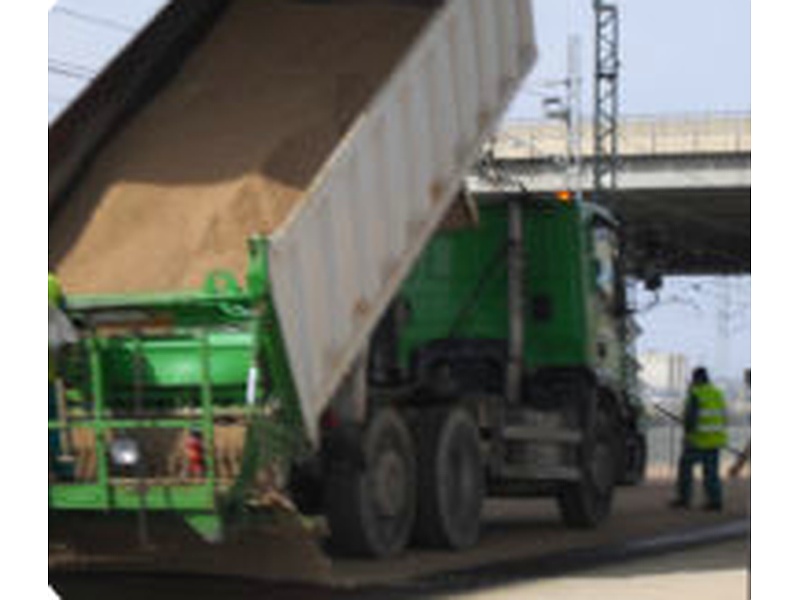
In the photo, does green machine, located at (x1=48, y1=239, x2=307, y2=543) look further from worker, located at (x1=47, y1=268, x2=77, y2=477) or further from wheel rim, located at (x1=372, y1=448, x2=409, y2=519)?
wheel rim, located at (x1=372, y1=448, x2=409, y2=519)

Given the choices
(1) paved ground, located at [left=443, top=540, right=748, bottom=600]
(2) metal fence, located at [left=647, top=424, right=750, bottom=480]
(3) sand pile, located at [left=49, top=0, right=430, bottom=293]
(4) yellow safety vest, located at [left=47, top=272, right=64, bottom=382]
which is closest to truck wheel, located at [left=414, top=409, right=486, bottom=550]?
(1) paved ground, located at [left=443, top=540, right=748, bottom=600]

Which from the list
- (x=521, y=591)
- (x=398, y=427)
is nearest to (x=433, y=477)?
(x=398, y=427)

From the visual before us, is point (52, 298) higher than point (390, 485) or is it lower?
higher

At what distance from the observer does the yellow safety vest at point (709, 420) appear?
16.3 metres

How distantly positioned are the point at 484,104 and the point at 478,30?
20.4 inches

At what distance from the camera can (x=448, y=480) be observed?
11.7m

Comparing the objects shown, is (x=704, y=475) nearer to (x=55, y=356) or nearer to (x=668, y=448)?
(x=55, y=356)

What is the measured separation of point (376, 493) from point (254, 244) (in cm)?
281

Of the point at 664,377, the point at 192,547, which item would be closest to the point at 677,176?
the point at 664,377

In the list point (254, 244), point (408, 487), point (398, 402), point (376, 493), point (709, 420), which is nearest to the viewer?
point (254, 244)

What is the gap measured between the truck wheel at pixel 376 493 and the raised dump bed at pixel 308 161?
3.60ft

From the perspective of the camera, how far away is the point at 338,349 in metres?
9.69

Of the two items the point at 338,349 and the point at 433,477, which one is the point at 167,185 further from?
the point at 433,477

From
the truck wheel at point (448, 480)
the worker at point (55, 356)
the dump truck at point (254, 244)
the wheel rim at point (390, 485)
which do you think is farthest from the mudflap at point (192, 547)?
the truck wheel at point (448, 480)
